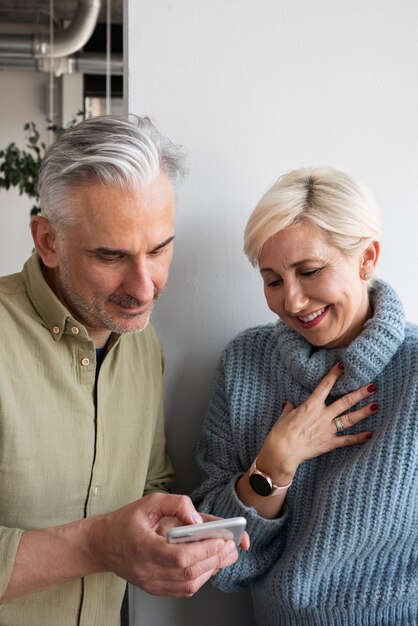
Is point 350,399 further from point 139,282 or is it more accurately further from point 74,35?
point 74,35

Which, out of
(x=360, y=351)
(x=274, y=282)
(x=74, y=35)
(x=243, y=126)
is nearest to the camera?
(x=360, y=351)

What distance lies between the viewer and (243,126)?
5.94ft

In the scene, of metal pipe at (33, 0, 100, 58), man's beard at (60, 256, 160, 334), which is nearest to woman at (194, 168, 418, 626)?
man's beard at (60, 256, 160, 334)

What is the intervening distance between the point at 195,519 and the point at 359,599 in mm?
449

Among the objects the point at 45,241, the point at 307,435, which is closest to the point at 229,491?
the point at 307,435

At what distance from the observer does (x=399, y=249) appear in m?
1.87

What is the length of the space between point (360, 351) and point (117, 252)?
535 millimetres

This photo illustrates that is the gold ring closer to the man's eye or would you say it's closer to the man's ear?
the man's eye

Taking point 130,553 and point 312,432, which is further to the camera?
point 312,432

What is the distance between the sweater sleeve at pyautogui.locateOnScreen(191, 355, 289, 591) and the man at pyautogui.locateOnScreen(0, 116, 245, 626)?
17 cm

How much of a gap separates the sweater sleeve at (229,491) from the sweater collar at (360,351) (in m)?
0.20

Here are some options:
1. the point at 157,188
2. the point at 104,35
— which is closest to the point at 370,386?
the point at 157,188

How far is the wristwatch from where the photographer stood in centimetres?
152

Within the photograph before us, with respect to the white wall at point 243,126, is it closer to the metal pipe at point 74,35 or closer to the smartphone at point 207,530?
the smartphone at point 207,530
